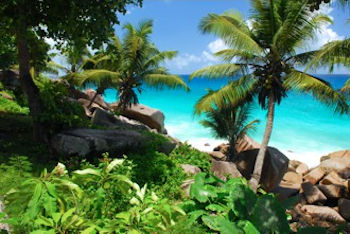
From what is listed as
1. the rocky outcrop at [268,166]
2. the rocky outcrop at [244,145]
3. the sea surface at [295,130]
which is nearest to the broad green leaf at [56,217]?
the rocky outcrop at [268,166]

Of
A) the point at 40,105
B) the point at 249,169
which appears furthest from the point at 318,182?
the point at 40,105

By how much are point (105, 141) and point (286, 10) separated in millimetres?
8012

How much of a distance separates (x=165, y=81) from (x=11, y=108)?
7790mm

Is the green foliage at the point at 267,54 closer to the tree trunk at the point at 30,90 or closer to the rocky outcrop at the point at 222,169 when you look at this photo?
the rocky outcrop at the point at 222,169

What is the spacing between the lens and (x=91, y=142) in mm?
7438

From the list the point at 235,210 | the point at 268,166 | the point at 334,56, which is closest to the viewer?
the point at 235,210

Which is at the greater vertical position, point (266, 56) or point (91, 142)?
point (266, 56)

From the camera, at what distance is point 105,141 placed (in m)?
7.68

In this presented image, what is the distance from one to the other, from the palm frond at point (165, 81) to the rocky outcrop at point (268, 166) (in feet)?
17.4

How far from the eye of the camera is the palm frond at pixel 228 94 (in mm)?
10654

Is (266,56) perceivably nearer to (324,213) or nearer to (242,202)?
(324,213)

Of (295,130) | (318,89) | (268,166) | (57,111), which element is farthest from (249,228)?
(295,130)

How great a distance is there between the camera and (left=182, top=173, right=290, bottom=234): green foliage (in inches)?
95.7

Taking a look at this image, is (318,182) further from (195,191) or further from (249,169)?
(195,191)
